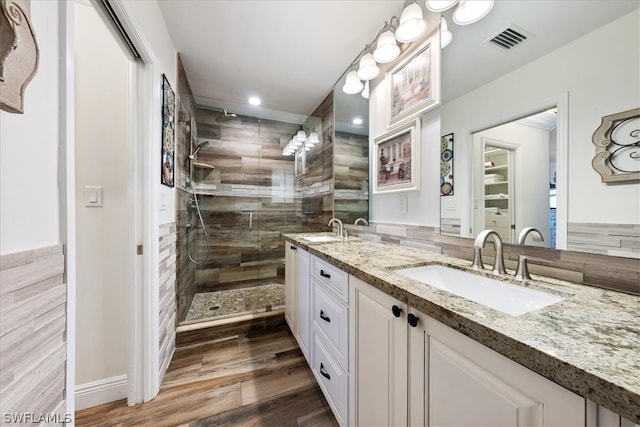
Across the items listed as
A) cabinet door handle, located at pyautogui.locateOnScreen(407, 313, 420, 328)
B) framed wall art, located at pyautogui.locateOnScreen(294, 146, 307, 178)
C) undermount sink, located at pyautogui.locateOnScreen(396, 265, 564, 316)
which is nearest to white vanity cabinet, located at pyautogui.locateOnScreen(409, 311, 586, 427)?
cabinet door handle, located at pyautogui.locateOnScreen(407, 313, 420, 328)

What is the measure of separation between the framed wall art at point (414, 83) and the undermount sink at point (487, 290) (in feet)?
2.99

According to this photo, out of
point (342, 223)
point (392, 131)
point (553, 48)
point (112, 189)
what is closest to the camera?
point (553, 48)

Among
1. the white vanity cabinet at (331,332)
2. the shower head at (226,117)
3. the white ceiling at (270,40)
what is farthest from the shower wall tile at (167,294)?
the shower head at (226,117)

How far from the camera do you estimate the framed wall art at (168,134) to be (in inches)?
58.0

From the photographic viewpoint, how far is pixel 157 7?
139cm

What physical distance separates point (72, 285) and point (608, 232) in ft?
5.37

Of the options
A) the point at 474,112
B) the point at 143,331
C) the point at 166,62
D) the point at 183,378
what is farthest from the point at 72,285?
the point at 474,112

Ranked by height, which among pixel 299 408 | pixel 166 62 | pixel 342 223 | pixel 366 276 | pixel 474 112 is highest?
pixel 166 62

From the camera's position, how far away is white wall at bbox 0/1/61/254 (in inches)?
19.6

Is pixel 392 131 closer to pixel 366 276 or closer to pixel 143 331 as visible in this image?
pixel 366 276

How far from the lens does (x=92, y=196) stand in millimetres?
1263

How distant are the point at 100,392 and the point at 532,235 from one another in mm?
2297

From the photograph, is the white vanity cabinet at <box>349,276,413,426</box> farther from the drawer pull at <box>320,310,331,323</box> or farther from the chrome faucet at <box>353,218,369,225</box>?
the chrome faucet at <box>353,218,369,225</box>

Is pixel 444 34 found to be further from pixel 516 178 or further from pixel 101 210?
pixel 101 210
